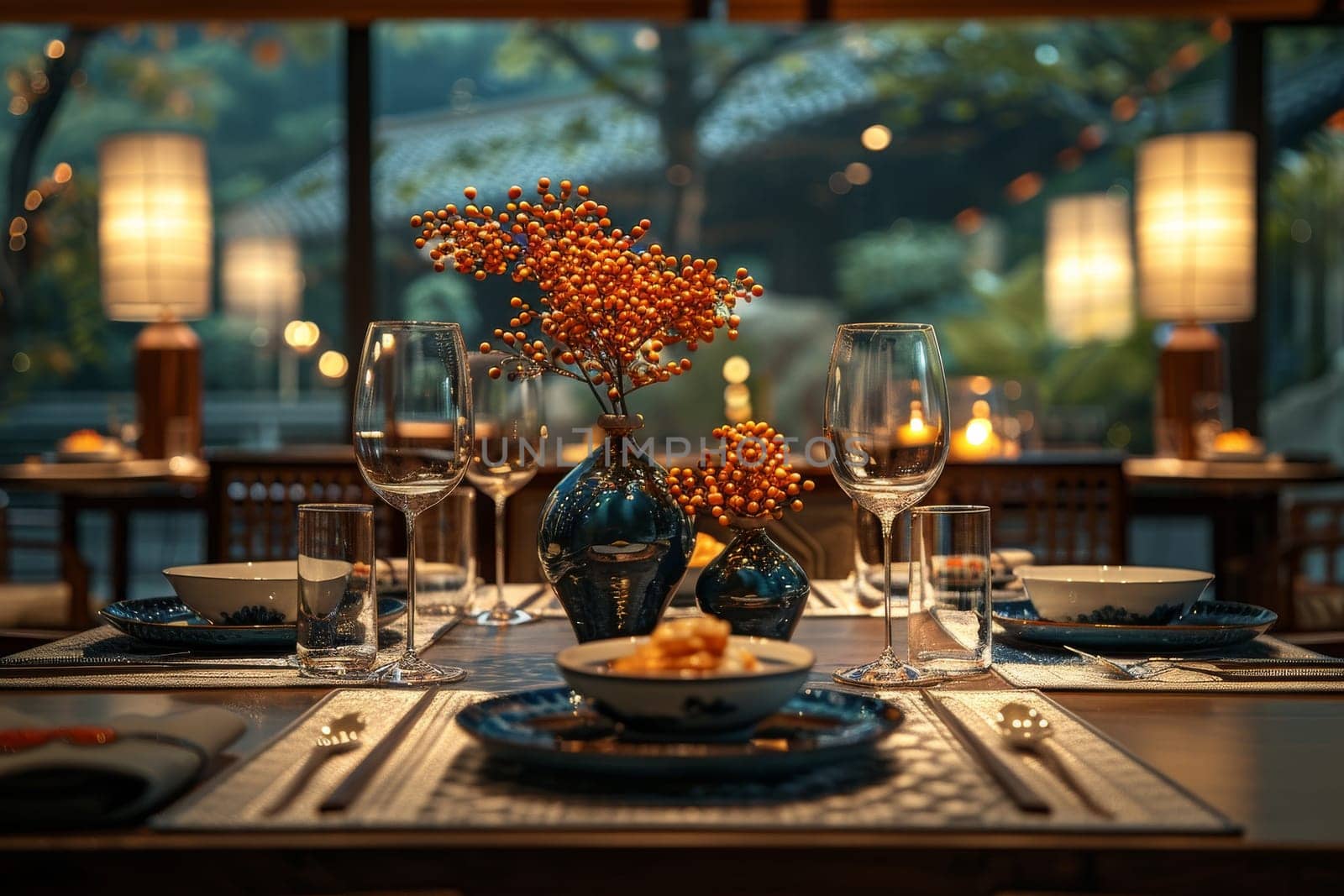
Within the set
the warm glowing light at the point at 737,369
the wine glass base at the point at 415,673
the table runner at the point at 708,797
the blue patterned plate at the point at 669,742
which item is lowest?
the table runner at the point at 708,797

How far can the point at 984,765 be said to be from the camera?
0.86m

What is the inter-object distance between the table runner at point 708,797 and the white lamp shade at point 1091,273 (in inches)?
156

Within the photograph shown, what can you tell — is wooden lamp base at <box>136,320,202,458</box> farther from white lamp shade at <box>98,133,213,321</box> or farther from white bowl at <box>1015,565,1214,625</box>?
white bowl at <box>1015,565,1214,625</box>

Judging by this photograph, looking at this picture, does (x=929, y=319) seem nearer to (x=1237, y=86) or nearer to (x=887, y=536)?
(x=1237, y=86)

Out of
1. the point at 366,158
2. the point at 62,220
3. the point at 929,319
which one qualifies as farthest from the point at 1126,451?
the point at 62,220

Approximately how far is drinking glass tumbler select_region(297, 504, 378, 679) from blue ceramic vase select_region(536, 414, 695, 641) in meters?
0.15

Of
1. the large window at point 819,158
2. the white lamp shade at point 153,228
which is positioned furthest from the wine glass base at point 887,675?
the large window at point 819,158

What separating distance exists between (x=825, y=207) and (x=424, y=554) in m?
3.40

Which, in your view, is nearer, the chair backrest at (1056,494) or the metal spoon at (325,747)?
the metal spoon at (325,747)

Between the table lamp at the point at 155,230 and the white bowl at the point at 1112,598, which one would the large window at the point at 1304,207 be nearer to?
the table lamp at the point at 155,230

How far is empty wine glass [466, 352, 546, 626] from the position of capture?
1.66m

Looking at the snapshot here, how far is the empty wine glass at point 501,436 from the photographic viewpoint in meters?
1.66

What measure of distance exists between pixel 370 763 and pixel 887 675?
45 centimetres

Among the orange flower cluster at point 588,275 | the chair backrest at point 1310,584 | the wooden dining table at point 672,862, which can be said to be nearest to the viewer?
the wooden dining table at point 672,862
